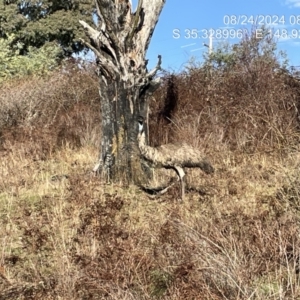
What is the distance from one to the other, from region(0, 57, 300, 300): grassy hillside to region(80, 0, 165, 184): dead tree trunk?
1.55ft

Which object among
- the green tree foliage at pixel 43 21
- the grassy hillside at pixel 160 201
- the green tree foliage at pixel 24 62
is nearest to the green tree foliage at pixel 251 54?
the grassy hillside at pixel 160 201

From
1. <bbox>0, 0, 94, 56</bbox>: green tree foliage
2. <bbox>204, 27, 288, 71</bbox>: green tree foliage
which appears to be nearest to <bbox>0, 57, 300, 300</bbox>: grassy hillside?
<bbox>204, 27, 288, 71</bbox>: green tree foliage

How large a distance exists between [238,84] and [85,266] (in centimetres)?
885

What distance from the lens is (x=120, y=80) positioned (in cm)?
809

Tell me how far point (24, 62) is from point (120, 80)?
16161mm

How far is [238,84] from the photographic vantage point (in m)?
12.0

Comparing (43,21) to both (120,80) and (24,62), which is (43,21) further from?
(120,80)

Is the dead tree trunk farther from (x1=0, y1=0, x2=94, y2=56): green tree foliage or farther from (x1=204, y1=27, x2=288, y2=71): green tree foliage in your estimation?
(x1=0, y1=0, x2=94, y2=56): green tree foliage

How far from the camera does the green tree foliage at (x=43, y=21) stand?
29.1 m

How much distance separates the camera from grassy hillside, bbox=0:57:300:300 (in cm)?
363

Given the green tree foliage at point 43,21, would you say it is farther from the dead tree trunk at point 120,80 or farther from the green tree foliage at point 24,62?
the dead tree trunk at point 120,80

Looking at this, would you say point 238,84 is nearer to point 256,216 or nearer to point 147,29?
point 147,29

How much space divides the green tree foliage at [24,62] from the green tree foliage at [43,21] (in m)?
1.73

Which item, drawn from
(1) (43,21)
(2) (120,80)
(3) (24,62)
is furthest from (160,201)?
(1) (43,21)
